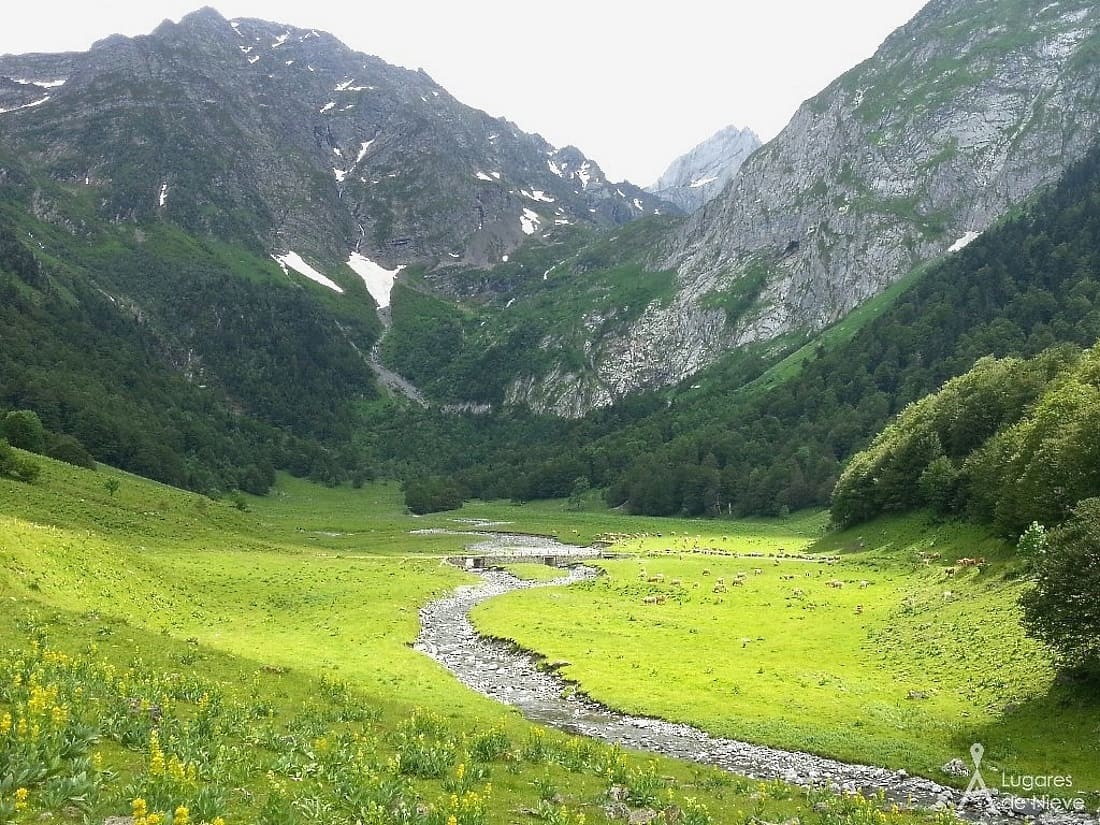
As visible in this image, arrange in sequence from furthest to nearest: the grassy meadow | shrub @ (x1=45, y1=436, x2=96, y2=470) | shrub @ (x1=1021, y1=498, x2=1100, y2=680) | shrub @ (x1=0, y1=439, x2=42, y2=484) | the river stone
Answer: shrub @ (x1=45, y1=436, x2=96, y2=470) → shrub @ (x1=0, y1=439, x2=42, y2=484) → shrub @ (x1=1021, y1=498, x2=1100, y2=680) → the river stone → the grassy meadow

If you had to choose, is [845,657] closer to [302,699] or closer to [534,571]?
[302,699]

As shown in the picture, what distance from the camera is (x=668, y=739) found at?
26703mm

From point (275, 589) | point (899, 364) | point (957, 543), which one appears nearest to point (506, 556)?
point (275, 589)

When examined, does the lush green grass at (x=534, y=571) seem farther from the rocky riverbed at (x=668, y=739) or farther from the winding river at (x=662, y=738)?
the rocky riverbed at (x=668, y=739)

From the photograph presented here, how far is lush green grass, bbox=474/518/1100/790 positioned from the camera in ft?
79.1

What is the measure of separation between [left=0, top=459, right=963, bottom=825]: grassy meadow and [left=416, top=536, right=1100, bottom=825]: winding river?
6.64 ft

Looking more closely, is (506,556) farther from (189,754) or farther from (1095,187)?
(1095,187)

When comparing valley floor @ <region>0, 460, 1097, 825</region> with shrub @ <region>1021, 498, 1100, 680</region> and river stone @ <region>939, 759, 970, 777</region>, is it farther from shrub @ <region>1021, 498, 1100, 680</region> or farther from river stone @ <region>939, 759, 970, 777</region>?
shrub @ <region>1021, 498, 1100, 680</region>

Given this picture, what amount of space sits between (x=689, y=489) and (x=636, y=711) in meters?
136

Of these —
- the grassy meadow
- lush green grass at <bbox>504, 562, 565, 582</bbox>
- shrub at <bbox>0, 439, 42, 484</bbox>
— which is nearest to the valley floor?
the grassy meadow

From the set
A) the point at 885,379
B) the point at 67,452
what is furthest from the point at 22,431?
the point at 885,379

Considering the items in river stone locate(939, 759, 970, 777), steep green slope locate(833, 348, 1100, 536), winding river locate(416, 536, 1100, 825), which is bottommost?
winding river locate(416, 536, 1100, 825)

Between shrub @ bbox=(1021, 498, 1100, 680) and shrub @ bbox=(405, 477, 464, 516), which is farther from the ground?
shrub @ bbox=(1021, 498, 1100, 680)

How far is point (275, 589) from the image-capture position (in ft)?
177
